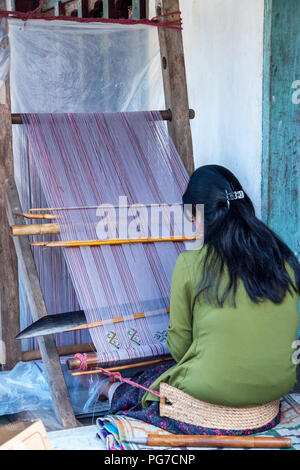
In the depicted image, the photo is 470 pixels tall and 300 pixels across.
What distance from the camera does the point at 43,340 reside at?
2.51m

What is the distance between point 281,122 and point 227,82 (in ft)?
1.86

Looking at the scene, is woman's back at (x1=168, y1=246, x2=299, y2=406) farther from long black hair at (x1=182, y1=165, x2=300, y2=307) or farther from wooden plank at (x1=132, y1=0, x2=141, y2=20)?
wooden plank at (x1=132, y1=0, x2=141, y2=20)

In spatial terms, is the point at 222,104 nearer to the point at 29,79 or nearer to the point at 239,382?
the point at 29,79

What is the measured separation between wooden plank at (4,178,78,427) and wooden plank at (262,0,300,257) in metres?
1.15

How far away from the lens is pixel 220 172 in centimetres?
221

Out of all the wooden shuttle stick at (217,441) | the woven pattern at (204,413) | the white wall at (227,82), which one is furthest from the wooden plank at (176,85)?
the wooden shuttle stick at (217,441)

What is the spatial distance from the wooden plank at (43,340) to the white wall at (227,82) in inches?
45.7

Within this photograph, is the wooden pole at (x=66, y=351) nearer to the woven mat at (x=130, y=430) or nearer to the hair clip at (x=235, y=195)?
the woven mat at (x=130, y=430)

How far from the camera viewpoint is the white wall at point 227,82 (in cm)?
293

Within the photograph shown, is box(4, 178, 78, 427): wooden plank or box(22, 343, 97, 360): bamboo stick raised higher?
box(4, 178, 78, 427): wooden plank

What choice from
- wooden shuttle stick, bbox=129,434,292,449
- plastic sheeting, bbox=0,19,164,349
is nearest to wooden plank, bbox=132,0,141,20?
plastic sheeting, bbox=0,19,164,349

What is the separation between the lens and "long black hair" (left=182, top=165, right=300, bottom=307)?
1991 mm

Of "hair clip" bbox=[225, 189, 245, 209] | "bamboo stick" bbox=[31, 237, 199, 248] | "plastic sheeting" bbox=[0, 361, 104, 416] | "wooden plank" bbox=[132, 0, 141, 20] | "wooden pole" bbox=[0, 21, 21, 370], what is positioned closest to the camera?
"hair clip" bbox=[225, 189, 245, 209]

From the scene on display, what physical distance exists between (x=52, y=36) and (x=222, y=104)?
0.99 m
